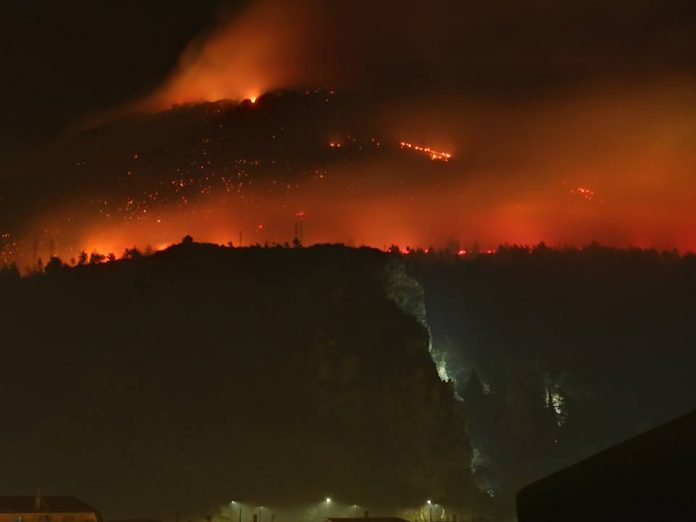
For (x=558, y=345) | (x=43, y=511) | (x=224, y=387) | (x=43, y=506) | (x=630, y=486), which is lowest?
(x=630, y=486)

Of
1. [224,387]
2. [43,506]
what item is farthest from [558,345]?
[43,506]

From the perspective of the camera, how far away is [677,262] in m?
78.0

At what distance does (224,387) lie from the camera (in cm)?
5847

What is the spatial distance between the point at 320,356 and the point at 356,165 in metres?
22.7

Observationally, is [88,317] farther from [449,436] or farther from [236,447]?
[449,436]

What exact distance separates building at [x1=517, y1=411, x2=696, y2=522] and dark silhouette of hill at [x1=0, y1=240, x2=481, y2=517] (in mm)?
49414

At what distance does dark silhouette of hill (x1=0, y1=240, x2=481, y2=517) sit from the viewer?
54062 millimetres

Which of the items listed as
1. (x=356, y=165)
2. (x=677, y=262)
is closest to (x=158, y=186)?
(x=356, y=165)

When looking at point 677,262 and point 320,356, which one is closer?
point 320,356

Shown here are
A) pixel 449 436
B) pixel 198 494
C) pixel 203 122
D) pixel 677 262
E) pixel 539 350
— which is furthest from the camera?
pixel 203 122

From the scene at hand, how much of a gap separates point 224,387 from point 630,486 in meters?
55.3

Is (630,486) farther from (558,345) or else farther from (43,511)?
(558,345)

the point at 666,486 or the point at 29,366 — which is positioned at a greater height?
the point at 29,366

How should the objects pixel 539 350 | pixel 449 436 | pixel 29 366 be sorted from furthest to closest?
pixel 539 350 → pixel 29 366 → pixel 449 436
